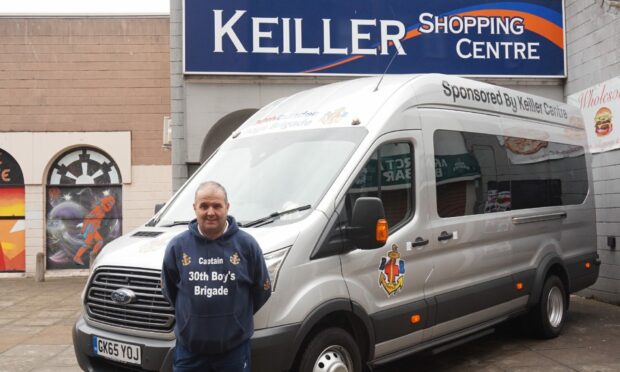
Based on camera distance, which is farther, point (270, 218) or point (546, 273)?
point (546, 273)

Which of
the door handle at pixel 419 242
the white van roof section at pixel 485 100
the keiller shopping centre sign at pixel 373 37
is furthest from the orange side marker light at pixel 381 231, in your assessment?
the keiller shopping centre sign at pixel 373 37

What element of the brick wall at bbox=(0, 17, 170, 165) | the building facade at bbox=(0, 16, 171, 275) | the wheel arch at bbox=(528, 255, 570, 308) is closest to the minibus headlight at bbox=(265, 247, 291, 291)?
Answer: the wheel arch at bbox=(528, 255, 570, 308)

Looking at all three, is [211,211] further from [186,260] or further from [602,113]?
[602,113]

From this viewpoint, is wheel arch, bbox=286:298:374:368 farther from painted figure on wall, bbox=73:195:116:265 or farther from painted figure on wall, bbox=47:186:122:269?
painted figure on wall, bbox=73:195:116:265

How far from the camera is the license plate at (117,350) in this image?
3.82 metres

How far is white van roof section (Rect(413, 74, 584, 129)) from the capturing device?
17.9 feet

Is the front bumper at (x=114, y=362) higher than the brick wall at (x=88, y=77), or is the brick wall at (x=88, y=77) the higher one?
the brick wall at (x=88, y=77)

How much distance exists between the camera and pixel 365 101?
4.95 meters

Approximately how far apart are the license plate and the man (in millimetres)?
701

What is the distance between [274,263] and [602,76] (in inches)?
284

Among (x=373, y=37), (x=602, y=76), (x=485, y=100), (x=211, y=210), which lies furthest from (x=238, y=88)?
(x=211, y=210)

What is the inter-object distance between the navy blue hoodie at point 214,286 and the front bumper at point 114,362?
1.93 ft

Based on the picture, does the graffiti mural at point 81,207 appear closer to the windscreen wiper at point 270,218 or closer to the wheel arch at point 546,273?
the wheel arch at point 546,273

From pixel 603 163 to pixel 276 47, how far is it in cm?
515
